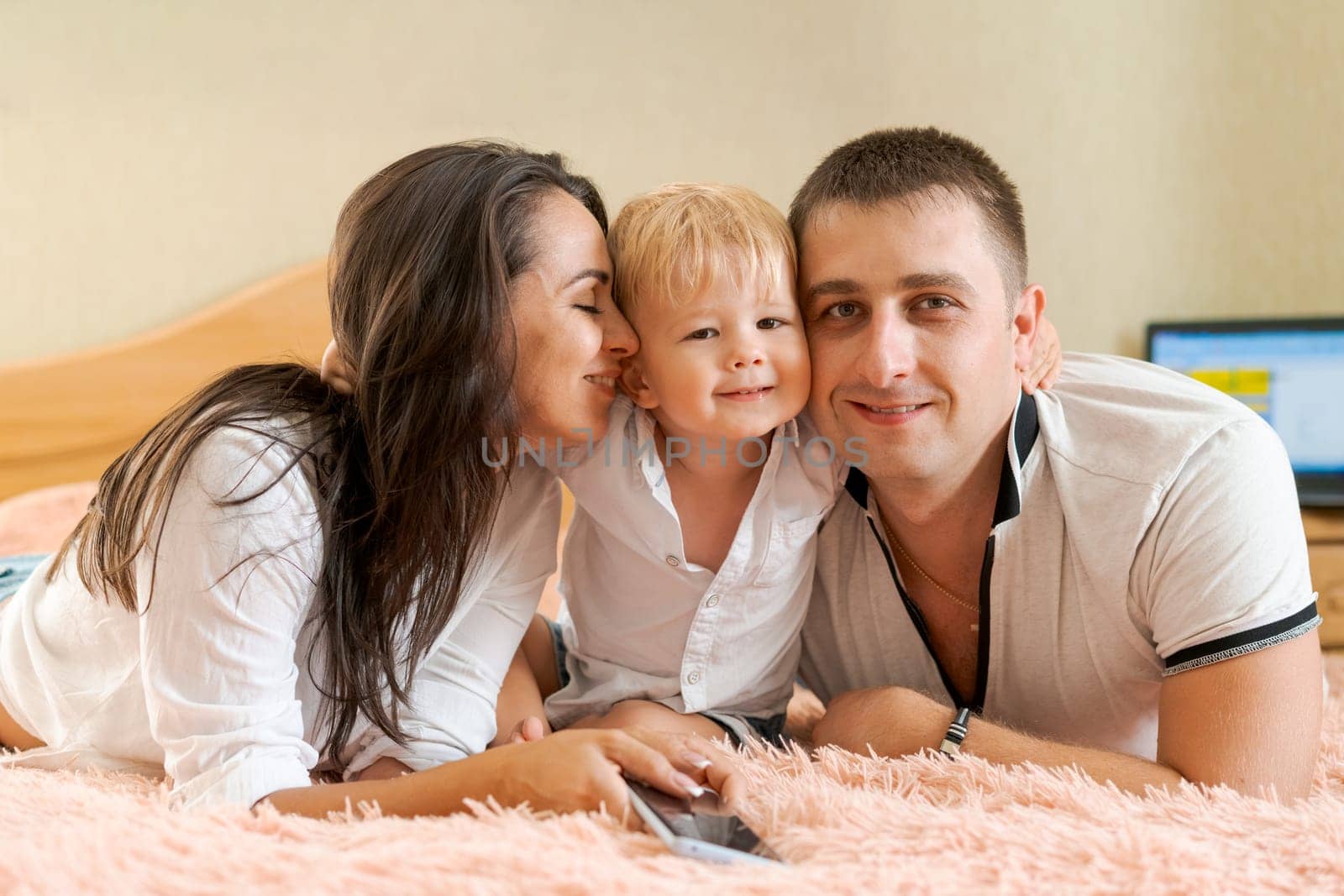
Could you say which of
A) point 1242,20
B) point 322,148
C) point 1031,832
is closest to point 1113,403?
point 1031,832

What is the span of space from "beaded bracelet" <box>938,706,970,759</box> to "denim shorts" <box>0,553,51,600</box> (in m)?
1.40

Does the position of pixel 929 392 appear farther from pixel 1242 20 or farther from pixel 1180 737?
pixel 1242 20

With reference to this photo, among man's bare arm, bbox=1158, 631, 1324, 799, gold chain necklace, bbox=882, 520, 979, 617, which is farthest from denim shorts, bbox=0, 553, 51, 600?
man's bare arm, bbox=1158, 631, 1324, 799

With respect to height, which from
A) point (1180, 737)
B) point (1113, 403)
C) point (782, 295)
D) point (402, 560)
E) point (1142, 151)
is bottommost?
point (1180, 737)

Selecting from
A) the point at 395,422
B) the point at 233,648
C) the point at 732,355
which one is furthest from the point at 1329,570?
the point at 233,648

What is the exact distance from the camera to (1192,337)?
293 cm

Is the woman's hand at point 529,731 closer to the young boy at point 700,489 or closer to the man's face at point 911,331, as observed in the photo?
the young boy at point 700,489

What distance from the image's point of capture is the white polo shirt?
1.19m

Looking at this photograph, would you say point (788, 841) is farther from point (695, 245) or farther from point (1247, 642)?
point (695, 245)

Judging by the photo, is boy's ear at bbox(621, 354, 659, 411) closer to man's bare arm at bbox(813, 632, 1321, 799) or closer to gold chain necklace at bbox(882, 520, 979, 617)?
gold chain necklace at bbox(882, 520, 979, 617)

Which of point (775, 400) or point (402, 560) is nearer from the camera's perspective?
point (402, 560)

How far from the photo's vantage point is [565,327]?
1.30 metres

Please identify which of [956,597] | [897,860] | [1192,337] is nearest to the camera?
[897,860]

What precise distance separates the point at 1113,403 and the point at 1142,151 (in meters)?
1.92
